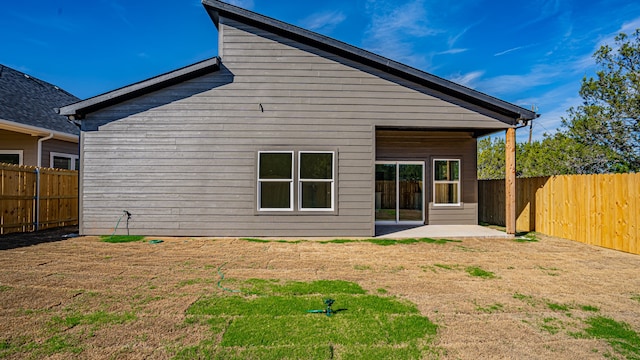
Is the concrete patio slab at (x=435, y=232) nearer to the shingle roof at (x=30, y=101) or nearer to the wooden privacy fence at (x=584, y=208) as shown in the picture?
the wooden privacy fence at (x=584, y=208)

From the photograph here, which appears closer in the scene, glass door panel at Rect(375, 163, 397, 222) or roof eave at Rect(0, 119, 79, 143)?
roof eave at Rect(0, 119, 79, 143)

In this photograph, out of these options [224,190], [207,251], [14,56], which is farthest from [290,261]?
[14,56]

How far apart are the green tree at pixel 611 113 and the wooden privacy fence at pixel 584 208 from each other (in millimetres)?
3447

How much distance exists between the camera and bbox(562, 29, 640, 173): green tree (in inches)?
429

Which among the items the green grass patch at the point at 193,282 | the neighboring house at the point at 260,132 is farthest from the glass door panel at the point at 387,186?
the green grass patch at the point at 193,282

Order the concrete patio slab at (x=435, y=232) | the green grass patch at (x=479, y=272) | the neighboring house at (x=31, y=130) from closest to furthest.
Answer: the green grass patch at (x=479, y=272) → the concrete patio slab at (x=435, y=232) → the neighboring house at (x=31, y=130)

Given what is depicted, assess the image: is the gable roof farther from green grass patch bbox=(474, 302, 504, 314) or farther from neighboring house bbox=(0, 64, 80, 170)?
neighboring house bbox=(0, 64, 80, 170)

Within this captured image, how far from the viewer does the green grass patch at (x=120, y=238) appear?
8045 mm

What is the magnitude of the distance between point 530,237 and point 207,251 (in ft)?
26.7

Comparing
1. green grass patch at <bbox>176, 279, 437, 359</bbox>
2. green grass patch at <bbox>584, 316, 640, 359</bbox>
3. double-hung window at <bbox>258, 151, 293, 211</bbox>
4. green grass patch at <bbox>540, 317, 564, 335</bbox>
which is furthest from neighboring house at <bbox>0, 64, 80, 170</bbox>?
green grass patch at <bbox>584, 316, 640, 359</bbox>

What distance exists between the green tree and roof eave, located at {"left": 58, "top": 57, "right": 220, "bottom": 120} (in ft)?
39.4

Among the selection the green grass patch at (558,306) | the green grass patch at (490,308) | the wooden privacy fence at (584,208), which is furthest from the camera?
the wooden privacy fence at (584,208)

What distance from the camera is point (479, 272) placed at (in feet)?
18.5

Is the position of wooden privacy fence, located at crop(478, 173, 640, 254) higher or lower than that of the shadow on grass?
higher
